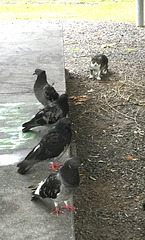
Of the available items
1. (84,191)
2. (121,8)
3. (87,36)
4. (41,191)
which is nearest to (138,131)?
(84,191)

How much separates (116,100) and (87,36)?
19.2ft

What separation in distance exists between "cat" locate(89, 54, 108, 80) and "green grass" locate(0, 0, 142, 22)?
23.3ft

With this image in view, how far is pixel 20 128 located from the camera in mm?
5996

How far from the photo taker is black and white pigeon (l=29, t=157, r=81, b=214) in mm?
3949

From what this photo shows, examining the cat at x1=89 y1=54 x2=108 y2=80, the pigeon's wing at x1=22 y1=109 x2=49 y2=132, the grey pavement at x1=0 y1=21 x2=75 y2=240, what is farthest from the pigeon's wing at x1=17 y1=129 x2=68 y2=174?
the cat at x1=89 y1=54 x2=108 y2=80

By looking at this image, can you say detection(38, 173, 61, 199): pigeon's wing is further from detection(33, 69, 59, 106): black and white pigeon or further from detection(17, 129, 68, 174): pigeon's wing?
detection(33, 69, 59, 106): black and white pigeon

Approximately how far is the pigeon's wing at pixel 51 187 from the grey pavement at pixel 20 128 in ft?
0.57

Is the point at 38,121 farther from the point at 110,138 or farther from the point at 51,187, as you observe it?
the point at 51,187

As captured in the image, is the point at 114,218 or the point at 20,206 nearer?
the point at 20,206

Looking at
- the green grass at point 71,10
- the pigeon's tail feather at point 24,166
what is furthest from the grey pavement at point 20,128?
the green grass at point 71,10

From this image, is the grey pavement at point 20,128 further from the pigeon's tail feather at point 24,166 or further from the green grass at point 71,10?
the green grass at point 71,10

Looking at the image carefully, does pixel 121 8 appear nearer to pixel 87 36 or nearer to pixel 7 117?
pixel 87 36

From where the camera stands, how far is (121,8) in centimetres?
1958

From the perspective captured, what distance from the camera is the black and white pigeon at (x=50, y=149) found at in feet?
15.3
